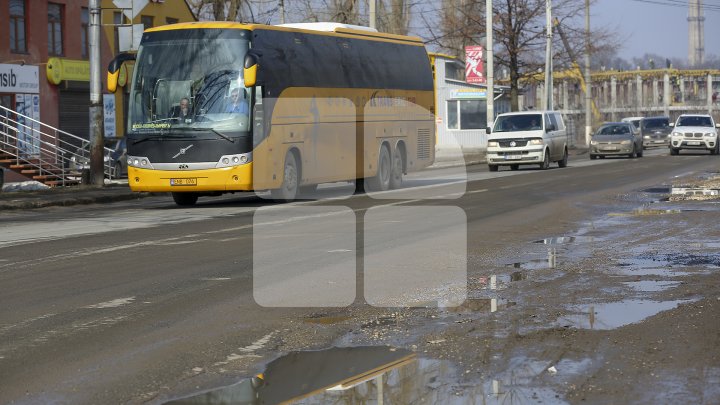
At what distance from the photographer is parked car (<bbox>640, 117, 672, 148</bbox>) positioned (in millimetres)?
67000

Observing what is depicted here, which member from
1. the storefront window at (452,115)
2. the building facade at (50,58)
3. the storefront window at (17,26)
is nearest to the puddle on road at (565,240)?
the building facade at (50,58)

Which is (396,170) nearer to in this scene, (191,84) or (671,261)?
(191,84)

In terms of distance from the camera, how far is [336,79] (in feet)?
87.4

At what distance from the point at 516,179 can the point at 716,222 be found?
571 inches

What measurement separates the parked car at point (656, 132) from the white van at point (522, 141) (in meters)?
27.9

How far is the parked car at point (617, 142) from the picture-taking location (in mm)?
50438

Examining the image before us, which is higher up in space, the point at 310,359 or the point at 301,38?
the point at 301,38

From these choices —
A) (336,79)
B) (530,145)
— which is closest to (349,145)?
(336,79)

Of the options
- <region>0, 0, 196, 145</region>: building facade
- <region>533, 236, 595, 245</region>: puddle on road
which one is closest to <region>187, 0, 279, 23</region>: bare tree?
<region>0, 0, 196, 145</region>: building facade

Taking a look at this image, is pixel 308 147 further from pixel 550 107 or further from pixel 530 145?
pixel 550 107

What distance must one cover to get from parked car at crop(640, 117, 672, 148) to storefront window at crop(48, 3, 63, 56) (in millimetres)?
33706

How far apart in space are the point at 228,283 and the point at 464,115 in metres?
55.4

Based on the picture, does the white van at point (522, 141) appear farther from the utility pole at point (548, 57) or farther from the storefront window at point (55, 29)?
the utility pole at point (548, 57)

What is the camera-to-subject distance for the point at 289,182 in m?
24.5
